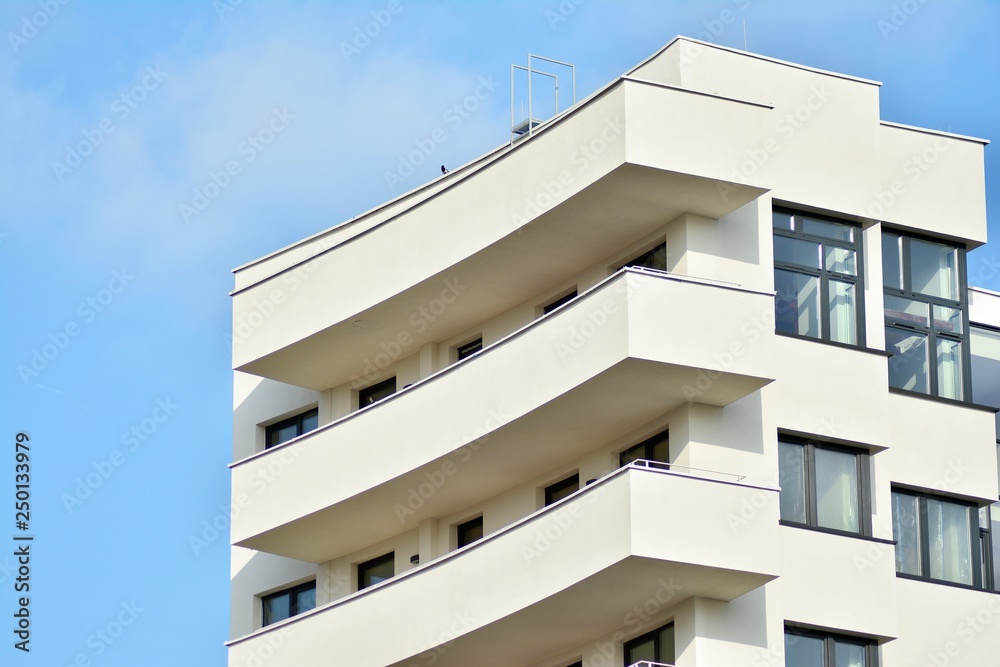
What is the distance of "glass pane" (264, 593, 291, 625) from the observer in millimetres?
48031

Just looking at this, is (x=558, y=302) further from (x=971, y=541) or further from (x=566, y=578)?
(x=971, y=541)

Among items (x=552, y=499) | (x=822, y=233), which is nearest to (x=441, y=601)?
(x=552, y=499)

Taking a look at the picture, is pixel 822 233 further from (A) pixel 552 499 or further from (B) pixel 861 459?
(A) pixel 552 499

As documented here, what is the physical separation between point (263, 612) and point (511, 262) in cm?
1080

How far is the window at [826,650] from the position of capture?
38219 mm

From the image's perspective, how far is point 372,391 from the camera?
47344 millimetres

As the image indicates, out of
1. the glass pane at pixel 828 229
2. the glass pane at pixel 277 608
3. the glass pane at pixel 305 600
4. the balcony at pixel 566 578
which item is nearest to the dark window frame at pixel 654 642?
the balcony at pixel 566 578

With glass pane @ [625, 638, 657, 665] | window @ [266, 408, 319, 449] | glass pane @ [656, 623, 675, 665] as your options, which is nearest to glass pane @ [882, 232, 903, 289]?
glass pane @ [656, 623, 675, 665]

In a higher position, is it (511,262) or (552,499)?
(511,262)

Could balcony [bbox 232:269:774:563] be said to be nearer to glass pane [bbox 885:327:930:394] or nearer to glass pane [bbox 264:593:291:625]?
glass pane [bbox 264:593:291:625]

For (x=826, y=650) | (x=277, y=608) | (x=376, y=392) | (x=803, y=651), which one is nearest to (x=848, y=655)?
(x=826, y=650)

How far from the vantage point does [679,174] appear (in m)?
38.7

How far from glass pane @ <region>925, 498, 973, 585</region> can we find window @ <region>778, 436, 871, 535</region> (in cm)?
172

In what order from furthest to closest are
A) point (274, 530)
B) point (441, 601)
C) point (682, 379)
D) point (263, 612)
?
point (263, 612) < point (274, 530) < point (441, 601) < point (682, 379)
